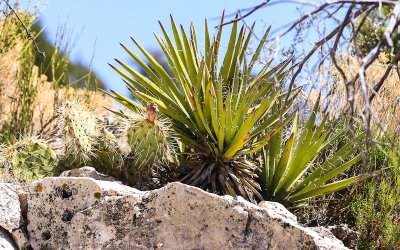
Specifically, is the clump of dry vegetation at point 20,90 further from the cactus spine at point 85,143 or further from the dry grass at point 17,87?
the cactus spine at point 85,143

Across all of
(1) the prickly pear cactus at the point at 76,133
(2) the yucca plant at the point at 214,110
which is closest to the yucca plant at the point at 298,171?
(2) the yucca plant at the point at 214,110

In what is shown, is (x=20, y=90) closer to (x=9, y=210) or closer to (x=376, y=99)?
(x=9, y=210)

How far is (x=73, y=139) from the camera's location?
13.8 ft

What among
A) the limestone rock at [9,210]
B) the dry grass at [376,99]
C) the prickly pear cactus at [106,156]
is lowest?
the limestone rock at [9,210]

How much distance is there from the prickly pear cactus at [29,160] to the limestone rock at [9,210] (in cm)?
63

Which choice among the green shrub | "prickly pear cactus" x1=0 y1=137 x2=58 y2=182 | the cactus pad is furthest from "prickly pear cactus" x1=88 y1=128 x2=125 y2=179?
the green shrub

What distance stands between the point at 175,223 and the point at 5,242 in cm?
132

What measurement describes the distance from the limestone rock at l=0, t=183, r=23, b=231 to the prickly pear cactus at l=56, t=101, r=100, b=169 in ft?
2.41

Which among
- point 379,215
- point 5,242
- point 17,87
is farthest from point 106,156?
point 17,87

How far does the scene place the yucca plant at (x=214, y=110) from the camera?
3.94 metres

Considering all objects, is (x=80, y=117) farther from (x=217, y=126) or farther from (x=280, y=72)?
(x=280, y=72)

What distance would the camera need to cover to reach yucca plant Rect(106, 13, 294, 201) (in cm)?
394

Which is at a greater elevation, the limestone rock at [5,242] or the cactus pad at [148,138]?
the cactus pad at [148,138]

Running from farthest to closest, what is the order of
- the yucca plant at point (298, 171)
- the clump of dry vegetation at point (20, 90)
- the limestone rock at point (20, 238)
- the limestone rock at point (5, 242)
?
the clump of dry vegetation at point (20, 90), the yucca plant at point (298, 171), the limestone rock at point (20, 238), the limestone rock at point (5, 242)
